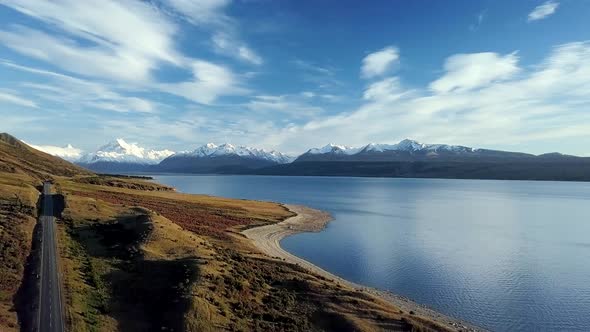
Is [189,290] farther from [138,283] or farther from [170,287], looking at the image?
[138,283]

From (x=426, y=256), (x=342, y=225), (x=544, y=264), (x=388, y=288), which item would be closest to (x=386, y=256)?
(x=426, y=256)

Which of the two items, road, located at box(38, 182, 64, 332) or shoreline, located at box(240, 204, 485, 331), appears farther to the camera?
shoreline, located at box(240, 204, 485, 331)

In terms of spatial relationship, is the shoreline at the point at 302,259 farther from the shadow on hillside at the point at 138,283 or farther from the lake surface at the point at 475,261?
the shadow on hillside at the point at 138,283

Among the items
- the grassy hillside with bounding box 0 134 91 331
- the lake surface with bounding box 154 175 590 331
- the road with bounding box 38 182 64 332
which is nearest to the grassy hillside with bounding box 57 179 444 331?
the road with bounding box 38 182 64 332

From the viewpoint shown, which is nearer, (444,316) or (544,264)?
(444,316)

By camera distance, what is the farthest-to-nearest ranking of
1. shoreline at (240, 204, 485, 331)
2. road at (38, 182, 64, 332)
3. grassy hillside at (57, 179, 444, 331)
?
shoreline at (240, 204, 485, 331)
grassy hillside at (57, 179, 444, 331)
road at (38, 182, 64, 332)

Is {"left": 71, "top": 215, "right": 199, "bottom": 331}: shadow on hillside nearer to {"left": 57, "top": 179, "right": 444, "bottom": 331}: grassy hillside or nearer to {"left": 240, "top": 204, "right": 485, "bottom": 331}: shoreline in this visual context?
{"left": 57, "top": 179, "right": 444, "bottom": 331}: grassy hillside

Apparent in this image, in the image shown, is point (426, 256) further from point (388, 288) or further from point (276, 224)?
point (276, 224)
